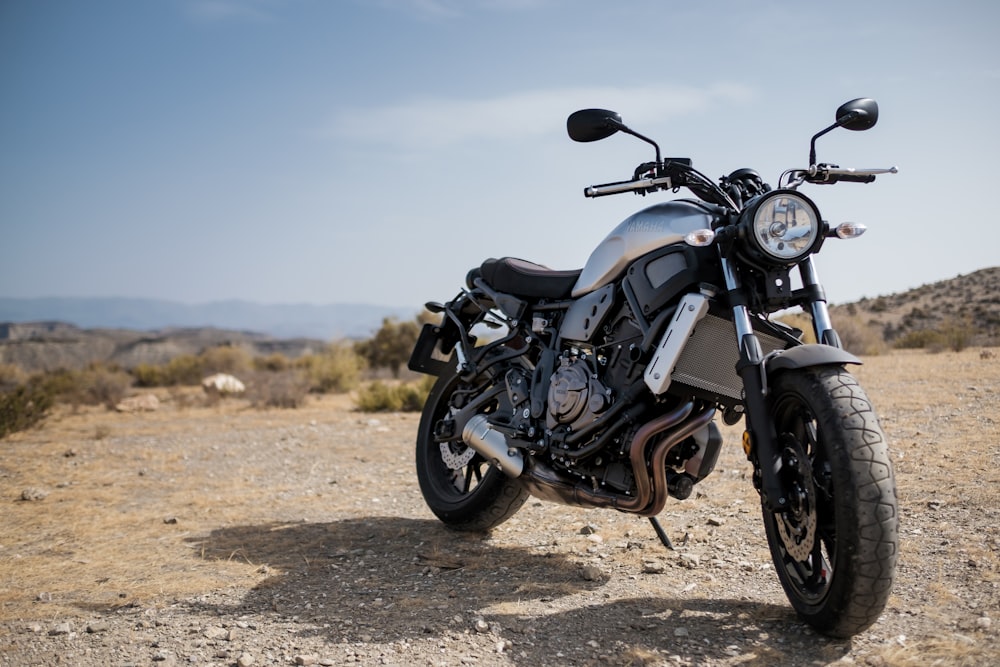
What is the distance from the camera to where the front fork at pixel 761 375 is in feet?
10.6

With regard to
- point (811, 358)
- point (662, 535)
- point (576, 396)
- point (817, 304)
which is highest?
point (817, 304)

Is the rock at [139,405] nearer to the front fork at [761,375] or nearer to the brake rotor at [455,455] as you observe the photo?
the brake rotor at [455,455]

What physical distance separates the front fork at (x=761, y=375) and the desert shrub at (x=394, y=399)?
30.6 ft

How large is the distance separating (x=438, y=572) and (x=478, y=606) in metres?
0.67

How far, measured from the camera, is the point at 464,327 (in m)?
5.71

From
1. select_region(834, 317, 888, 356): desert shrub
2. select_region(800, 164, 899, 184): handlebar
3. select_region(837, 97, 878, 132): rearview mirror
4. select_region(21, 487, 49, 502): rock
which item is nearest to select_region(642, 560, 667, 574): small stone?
select_region(800, 164, 899, 184): handlebar

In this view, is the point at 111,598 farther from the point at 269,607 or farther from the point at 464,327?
the point at 464,327

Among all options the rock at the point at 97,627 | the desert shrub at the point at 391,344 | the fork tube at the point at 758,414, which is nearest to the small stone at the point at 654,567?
the fork tube at the point at 758,414

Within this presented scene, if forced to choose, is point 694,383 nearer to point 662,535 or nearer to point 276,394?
point 662,535

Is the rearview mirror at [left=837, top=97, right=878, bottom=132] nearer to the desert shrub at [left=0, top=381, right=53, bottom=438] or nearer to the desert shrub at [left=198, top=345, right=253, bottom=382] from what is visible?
the desert shrub at [left=0, top=381, right=53, bottom=438]

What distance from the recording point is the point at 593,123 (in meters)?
3.82

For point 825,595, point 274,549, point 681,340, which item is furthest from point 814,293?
point 274,549

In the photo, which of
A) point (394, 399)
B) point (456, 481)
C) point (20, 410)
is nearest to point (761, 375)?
point (456, 481)

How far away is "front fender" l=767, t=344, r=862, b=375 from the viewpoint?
3.15 metres
